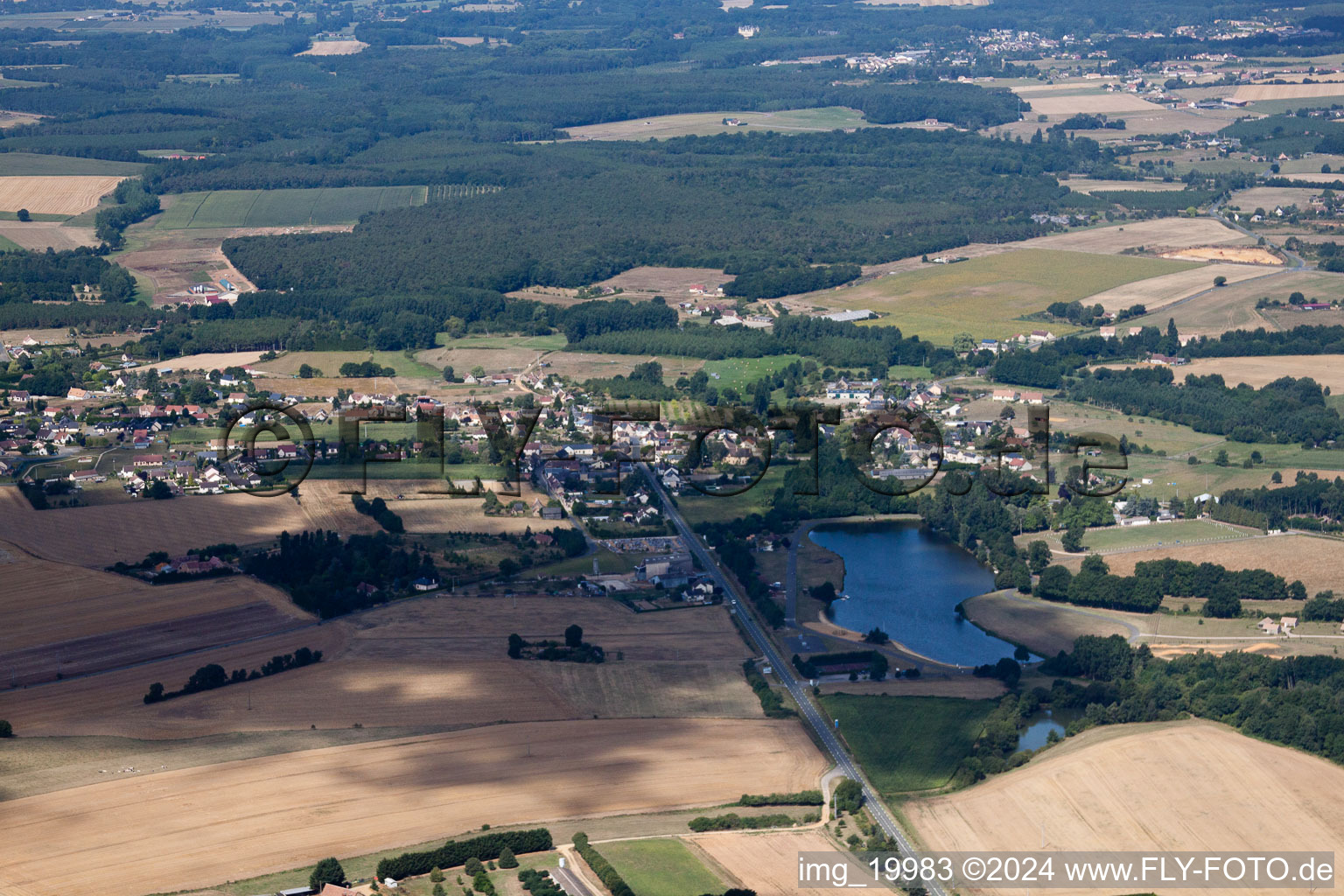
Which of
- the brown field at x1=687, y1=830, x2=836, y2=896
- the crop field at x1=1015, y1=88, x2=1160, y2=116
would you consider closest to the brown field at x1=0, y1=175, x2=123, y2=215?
the crop field at x1=1015, y1=88, x2=1160, y2=116

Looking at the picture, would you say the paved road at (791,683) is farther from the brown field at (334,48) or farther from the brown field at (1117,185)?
the brown field at (334,48)

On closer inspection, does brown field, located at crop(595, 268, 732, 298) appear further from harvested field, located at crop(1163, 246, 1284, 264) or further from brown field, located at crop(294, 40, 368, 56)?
brown field, located at crop(294, 40, 368, 56)

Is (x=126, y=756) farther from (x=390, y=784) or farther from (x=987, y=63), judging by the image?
(x=987, y=63)

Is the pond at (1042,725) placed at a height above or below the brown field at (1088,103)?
below

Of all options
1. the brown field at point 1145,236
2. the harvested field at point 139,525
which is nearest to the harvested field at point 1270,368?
the brown field at point 1145,236

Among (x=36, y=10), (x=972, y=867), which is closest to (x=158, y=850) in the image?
(x=972, y=867)

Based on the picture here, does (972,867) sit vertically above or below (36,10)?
below
